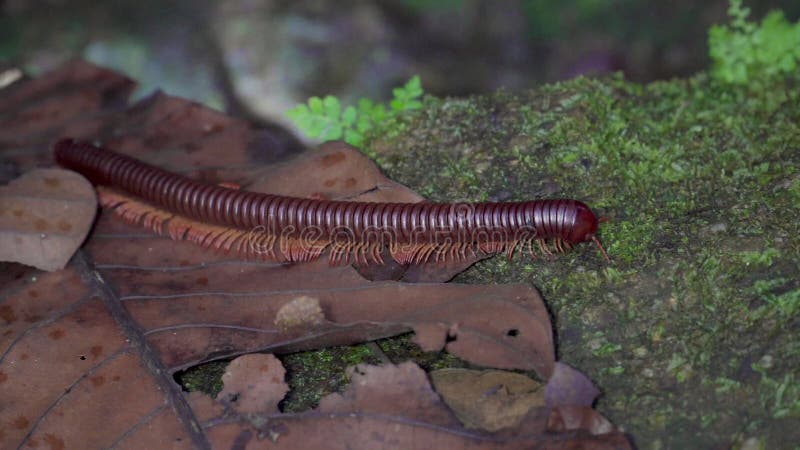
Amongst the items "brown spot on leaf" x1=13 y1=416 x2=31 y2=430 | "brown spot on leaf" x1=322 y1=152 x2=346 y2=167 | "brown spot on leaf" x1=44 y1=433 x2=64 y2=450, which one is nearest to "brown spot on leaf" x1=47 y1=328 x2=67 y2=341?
"brown spot on leaf" x1=13 y1=416 x2=31 y2=430

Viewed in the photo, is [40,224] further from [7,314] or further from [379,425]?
[379,425]

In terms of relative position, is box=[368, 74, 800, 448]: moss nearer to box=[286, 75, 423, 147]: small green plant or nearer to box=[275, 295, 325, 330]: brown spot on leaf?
box=[286, 75, 423, 147]: small green plant

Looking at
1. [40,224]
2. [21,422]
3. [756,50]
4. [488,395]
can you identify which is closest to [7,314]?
[40,224]

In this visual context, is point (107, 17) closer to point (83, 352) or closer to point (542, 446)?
point (83, 352)

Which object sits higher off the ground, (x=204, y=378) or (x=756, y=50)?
(x=756, y=50)

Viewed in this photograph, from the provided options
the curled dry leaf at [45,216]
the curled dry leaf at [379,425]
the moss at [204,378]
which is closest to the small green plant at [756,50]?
the curled dry leaf at [379,425]

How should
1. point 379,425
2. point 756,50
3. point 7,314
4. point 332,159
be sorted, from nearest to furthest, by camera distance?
point 379,425 < point 7,314 < point 332,159 < point 756,50

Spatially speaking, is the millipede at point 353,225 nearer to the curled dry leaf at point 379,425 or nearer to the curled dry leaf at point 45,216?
the curled dry leaf at point 45,216
